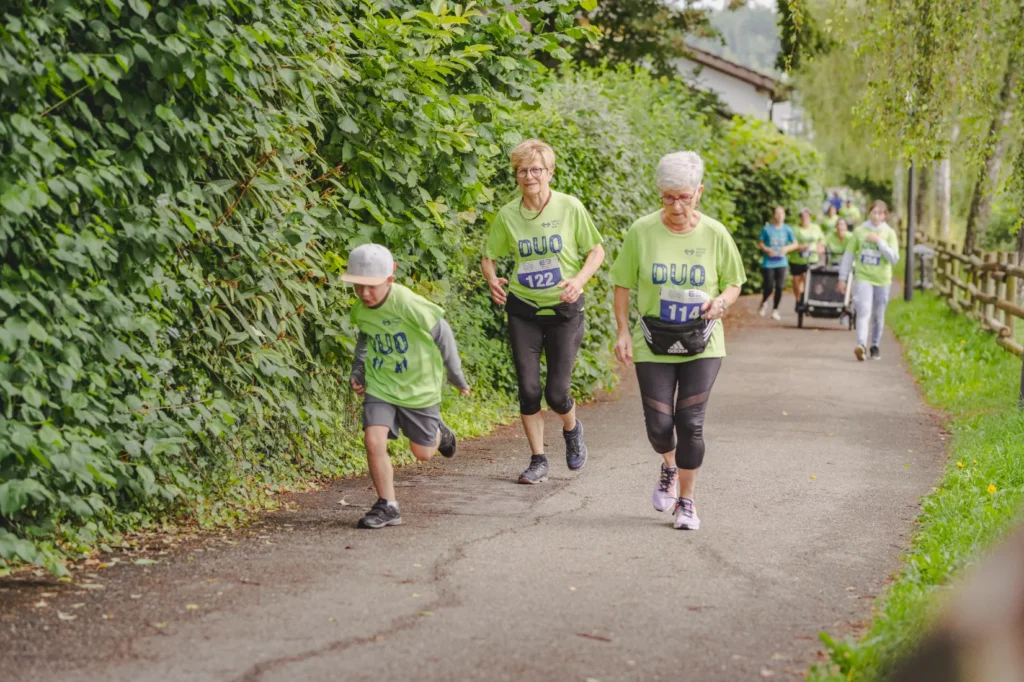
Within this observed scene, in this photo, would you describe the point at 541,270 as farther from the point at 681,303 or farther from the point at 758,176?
the point at 758,176

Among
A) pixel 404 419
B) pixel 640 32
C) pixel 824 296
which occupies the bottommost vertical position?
pixel 824 296

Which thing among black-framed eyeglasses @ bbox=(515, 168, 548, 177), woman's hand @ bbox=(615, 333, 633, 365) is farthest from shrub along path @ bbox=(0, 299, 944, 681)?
black-framed eyeglasses @ bbox=(515, 168, 548, 177)

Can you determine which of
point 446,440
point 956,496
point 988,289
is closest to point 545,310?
point 446,440

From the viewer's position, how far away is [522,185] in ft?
25.9

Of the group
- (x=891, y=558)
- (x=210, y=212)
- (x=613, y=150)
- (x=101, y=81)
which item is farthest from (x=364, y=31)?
(x=613, y=150)

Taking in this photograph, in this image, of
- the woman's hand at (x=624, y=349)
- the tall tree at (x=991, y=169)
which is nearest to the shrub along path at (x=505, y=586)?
the woman's hand at (x=624, y=349)

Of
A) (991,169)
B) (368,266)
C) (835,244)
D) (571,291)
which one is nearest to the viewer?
(368,266)

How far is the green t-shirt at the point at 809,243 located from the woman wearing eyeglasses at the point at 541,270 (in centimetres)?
1614

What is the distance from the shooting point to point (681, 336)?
6.81 metres

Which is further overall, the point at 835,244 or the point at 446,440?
the point at 835,244

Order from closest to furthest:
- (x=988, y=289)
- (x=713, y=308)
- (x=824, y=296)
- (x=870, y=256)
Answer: (x=713, y=308) → (x=870, y=256) → (x=988, y=289) → (x=824, y=296)

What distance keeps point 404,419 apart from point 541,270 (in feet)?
4.96

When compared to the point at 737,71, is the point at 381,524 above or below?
below

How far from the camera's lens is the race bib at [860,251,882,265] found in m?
15.9
